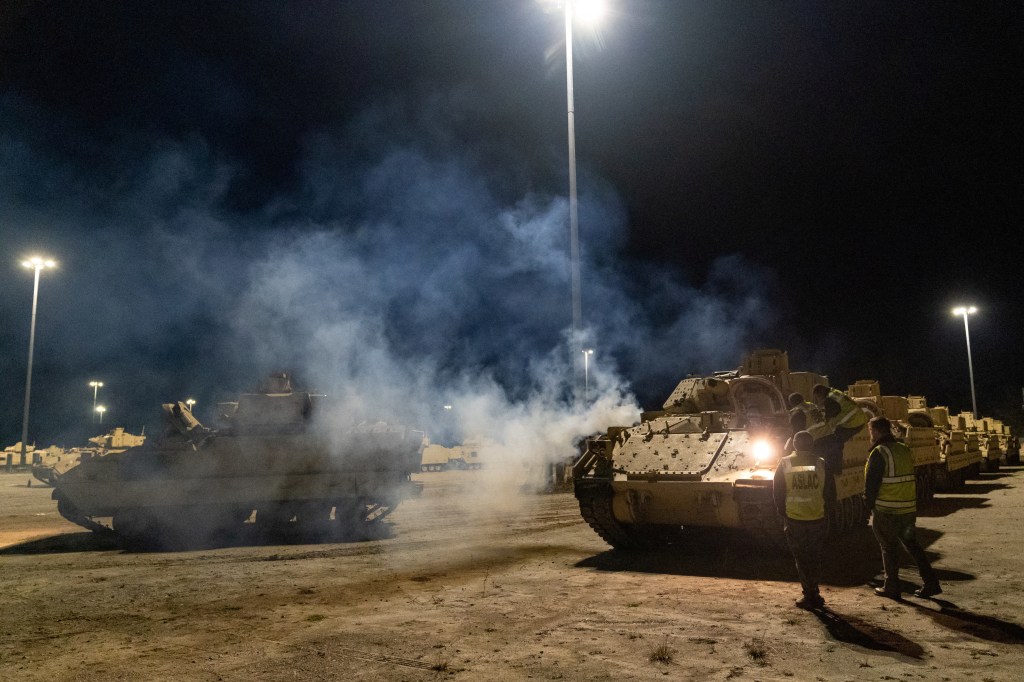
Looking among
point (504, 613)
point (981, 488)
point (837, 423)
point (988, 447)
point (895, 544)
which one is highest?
point (837, 423)

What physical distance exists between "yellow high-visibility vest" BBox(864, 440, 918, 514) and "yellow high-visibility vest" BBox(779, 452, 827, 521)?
0.73 m

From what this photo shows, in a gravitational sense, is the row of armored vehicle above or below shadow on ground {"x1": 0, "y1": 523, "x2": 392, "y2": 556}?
above

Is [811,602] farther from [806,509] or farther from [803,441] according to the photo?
[803,441]

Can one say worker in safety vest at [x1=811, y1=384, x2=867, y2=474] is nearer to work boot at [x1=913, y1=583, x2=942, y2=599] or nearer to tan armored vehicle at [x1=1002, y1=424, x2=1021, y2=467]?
work boot at [x1=913, y1=583, x2=942, y2=599]

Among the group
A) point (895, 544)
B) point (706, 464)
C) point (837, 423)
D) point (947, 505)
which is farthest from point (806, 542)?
point (947, 505)

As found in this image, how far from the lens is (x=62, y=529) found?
565 inches

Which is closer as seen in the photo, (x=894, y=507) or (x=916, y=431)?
(x=894, y=507)

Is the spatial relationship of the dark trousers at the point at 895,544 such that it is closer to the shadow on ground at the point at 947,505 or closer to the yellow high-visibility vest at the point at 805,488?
the yellow high-visibility vest at the point at 805,488

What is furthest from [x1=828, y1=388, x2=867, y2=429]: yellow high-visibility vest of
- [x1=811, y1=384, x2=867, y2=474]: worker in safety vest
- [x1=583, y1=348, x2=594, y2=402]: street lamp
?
[x1=583, y1=348, x2=594, y2=402]: street lamp

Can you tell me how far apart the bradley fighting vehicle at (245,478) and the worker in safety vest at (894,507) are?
28.8 feet

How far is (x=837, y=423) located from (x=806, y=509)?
131 centimetres

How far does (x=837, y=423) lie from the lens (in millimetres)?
7305

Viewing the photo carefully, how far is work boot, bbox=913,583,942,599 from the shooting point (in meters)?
6.56

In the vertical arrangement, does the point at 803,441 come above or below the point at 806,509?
above
